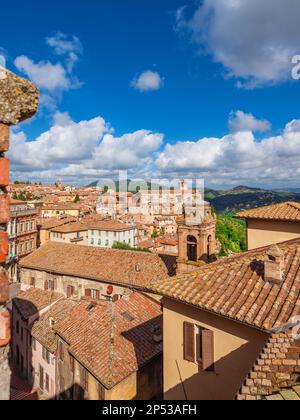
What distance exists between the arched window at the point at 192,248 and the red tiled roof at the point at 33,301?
38.6ft

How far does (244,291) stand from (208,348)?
1956 mm

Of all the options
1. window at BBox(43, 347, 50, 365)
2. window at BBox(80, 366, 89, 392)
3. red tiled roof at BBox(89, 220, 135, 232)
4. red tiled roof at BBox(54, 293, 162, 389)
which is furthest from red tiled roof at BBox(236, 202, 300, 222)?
red tiled roof at BBox(89, 220, 135, 232)

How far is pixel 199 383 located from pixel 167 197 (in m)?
111

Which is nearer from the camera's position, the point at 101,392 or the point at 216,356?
the point at 216,356

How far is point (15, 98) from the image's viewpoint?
2.46 meters

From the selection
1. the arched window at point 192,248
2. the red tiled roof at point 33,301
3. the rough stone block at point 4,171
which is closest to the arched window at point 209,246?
the arched window at point 192,248

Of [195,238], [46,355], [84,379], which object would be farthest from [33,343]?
[195,238]

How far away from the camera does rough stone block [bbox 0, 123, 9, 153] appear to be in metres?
2.32

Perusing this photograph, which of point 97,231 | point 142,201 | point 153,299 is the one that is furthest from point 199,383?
point 142,201

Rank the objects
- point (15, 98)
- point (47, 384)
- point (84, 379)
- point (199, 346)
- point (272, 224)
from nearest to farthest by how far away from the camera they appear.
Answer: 1. point (15, 98)
2. point (199, 346)
3. point (84, 379)
4. point (272, 224)
5. point (47, 384)

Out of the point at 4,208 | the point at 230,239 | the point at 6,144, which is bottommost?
the point at 230,239

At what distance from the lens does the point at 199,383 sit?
28.2 ft

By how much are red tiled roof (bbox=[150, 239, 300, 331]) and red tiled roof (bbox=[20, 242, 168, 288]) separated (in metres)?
14.0

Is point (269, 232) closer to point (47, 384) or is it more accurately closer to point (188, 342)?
point (188, 342)
